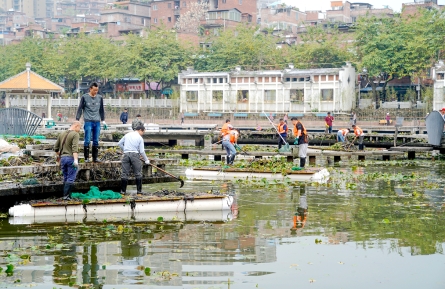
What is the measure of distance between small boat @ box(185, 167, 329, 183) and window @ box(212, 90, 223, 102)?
5082 cm

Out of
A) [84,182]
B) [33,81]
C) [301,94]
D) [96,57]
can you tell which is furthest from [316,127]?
[84,182]

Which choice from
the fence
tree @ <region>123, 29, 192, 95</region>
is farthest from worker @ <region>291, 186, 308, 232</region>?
tree @ <region>123, 29, 192, 95</region>

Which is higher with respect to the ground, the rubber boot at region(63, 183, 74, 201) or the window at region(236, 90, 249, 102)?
the window at region(236, 90, 249, 102)

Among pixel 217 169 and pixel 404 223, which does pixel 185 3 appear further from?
pixel 404 223

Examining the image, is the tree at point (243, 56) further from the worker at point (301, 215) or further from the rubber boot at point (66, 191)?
the rubber boot at point (66, 191)

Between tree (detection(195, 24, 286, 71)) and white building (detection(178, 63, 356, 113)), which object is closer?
white building (detection(178, 63, 356, 113))

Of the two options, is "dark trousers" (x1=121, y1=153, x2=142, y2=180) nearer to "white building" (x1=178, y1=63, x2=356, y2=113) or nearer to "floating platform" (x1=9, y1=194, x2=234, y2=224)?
"floating platform" (x1=9, y1=194, x2=234, y2=224)

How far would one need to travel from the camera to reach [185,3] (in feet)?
389

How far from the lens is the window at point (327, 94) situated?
69812mm

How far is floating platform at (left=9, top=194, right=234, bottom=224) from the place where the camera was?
15227 mm

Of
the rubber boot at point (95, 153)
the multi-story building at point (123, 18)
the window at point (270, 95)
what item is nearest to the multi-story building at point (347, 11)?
the multi-story building at point (123, 18)

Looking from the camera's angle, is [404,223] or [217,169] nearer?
[404,223]

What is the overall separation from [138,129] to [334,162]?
18511 millimetres

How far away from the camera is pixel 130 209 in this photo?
15852mm
